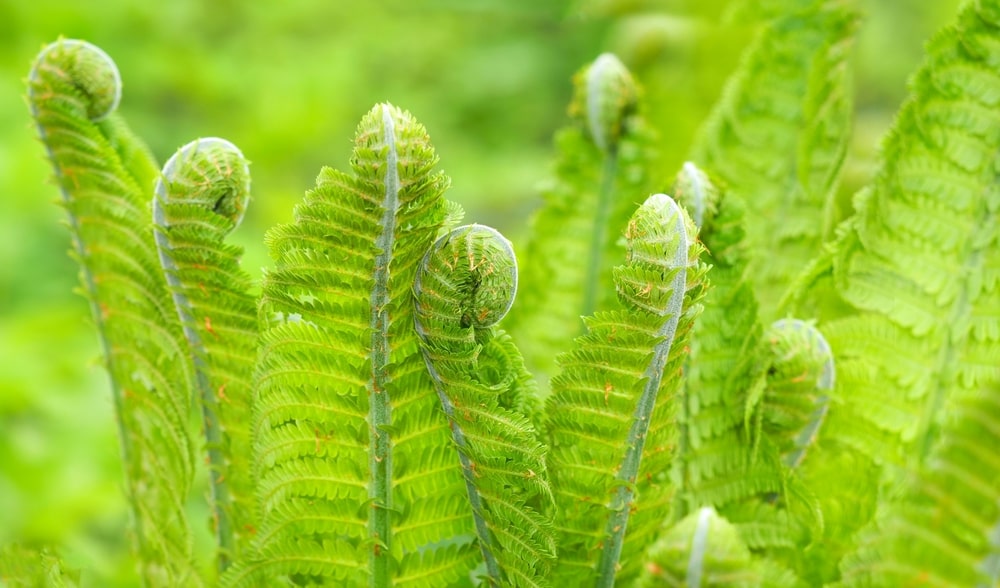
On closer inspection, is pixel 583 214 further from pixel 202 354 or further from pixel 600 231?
pixel 202 354

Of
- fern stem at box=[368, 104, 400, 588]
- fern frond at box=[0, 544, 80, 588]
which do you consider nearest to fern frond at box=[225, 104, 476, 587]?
fern stem at box=[368, 104, 400, 588]

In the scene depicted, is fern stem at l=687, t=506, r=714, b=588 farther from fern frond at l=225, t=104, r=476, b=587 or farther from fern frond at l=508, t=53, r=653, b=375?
fern frond at l=508, t=53, r=653, b=375

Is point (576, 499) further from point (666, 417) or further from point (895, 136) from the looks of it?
point (895, 136)

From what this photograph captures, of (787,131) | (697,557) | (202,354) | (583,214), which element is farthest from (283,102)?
(697,557)

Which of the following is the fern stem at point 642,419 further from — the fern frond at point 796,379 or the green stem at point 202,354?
the green stem at point 202,354

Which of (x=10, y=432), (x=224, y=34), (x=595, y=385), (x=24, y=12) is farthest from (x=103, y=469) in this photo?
(x=224, y=34)

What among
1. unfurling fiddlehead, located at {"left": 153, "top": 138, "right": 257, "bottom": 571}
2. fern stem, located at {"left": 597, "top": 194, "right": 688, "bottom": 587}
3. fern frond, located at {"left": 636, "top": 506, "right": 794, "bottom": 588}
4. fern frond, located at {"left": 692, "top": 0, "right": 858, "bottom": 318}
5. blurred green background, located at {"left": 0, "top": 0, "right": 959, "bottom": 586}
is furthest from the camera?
blurred green background, located at {"left": 0, "top": 0, "right": 959, "bottom": 586}
